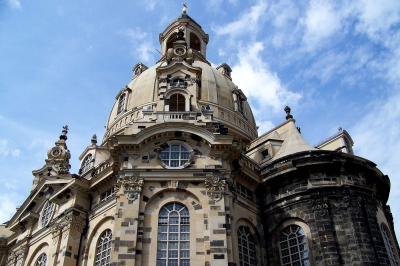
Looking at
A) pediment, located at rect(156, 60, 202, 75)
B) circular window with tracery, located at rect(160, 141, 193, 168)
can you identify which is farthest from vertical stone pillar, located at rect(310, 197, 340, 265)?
pediment, located at rect(156, 60, 202, 75)

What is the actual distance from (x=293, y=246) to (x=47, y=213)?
1946 cm

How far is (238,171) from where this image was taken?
2992cm

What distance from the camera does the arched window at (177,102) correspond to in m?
36.4

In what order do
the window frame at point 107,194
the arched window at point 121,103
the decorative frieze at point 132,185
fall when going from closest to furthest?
the decorative frieze at point 132,185 < the window frame at point 107,194 < the arched window at point 121,103

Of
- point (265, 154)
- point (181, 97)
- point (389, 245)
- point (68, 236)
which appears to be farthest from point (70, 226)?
A: point (389, 245)

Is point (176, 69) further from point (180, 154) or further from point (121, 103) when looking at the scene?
point (121, 103)

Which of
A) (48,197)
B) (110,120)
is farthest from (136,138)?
(110,120)

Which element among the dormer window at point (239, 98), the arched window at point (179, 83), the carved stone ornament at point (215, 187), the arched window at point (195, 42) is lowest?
the carved stone ornament at point (215, 187)

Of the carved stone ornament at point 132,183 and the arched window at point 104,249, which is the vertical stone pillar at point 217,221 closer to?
the carved stone ornament at point 132,183

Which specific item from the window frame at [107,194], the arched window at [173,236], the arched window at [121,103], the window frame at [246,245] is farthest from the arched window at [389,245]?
the arched window at [121,103]

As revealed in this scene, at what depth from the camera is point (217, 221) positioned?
82.9ft

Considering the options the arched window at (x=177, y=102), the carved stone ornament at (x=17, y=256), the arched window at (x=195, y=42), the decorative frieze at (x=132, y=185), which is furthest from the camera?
the arched window at (x=195, y=42)

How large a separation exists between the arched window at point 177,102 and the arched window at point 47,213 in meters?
12.4

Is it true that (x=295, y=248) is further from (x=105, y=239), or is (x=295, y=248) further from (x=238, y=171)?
(x=105, y=239)
